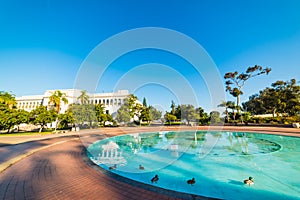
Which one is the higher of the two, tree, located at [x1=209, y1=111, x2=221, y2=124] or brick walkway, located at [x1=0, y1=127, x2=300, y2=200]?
tree, located at [x1=209, y1=111, x2=221, y2=124]

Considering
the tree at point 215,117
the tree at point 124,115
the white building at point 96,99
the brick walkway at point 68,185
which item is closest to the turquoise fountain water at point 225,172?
the brick walkway at point 68,185

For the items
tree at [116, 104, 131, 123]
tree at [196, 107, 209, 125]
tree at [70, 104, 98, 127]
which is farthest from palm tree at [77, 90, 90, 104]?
tree at [196, 107, 209, 125]

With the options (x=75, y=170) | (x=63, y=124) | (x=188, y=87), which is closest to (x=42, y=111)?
(x=63, y=124)

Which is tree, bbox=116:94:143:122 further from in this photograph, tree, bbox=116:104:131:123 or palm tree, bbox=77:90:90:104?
palm tree, bbox=77:90:90:104

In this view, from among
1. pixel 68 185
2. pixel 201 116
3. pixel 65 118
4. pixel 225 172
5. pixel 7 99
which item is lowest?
pixel 225 172

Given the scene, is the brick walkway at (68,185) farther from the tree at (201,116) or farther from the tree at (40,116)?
the tree at (201,116)

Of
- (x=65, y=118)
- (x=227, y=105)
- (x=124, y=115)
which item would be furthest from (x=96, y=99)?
(x=227, y=105)

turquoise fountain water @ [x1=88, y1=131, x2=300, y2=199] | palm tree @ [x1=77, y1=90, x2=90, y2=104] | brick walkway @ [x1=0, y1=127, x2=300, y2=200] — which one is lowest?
turquoise fountain water @ [x1=88, y1=131, x2=300, y2=199]

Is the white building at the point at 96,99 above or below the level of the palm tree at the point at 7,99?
above

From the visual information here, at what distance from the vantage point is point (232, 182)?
526 cm

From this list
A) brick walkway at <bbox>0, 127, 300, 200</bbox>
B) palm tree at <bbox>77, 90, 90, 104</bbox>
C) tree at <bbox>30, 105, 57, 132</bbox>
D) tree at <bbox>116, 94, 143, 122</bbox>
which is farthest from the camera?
tree at <bbox>116, 94, 143, 122</bbox>

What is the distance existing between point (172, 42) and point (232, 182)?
11.7 meters

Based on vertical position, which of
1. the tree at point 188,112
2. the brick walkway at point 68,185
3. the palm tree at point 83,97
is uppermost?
the palm tree at point 83,97

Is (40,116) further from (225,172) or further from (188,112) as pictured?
(188,112)
